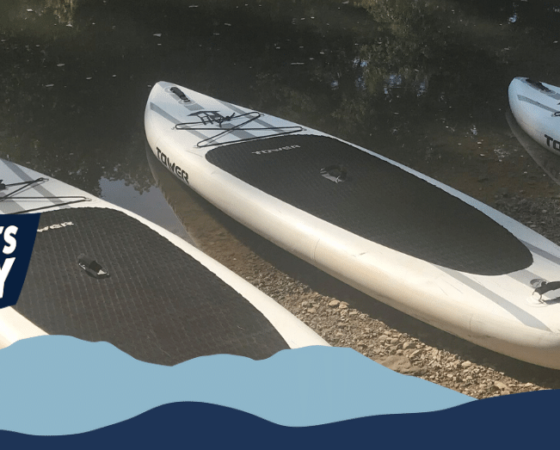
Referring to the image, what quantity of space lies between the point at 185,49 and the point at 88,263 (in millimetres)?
4471

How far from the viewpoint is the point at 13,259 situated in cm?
221

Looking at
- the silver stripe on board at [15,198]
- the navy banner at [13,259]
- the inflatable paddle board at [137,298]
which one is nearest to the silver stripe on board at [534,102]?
the inflatable paddle board at [137,298]

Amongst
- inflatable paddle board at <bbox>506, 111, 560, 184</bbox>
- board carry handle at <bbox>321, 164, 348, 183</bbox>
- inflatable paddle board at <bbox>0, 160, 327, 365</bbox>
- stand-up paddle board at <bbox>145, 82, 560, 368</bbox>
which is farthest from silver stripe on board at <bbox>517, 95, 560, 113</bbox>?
inflatable paddle board at <bbox>0, 160, 327, 365</bbox>

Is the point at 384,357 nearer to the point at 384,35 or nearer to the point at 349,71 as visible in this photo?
the point at 349,71

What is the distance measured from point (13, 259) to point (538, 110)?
3.84 metres

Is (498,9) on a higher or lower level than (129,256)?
higher

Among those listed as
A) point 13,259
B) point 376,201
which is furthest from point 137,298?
point 376,201

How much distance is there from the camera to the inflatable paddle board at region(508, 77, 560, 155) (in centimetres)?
455

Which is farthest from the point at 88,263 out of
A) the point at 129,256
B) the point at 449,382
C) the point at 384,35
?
the point at 384,35

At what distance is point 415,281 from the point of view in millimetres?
2818

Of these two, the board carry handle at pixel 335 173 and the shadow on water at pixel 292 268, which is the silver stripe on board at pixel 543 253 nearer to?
the shadow on water at pixel 292 268

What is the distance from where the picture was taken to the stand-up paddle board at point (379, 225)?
2648 mm

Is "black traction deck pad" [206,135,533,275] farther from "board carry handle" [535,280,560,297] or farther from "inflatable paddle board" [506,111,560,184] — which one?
"inflatable paddle board" [506,111,560,184]

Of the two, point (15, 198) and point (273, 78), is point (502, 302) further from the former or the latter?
point (273, 78)
